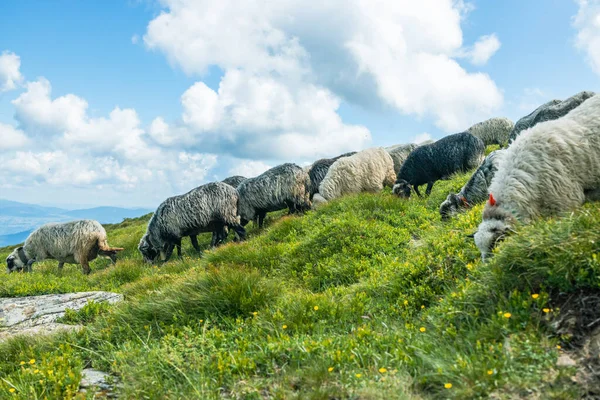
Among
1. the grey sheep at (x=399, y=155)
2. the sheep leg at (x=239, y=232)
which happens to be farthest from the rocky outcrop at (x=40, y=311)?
the grey sheep at (x=399, y=155)

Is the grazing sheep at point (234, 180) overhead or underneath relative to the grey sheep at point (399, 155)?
underneath

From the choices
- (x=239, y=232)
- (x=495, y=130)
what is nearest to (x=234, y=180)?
(x=239, y=232)

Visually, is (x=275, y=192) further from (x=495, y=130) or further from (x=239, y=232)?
(x=495, y=130)

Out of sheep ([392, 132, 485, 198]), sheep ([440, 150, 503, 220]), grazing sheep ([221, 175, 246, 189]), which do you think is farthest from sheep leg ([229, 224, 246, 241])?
sheep ([440, 150, 503, 220])

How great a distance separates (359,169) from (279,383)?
12.3 metres

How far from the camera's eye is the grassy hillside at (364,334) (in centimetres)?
303

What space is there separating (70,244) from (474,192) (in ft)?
46.8

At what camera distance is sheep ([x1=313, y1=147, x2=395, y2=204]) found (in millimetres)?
14789

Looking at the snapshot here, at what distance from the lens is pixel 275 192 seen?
49.9 ft

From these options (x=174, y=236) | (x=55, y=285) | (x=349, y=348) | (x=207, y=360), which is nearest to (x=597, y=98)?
(x=349, y=348)

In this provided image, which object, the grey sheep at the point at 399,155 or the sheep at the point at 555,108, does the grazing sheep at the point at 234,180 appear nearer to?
the grey sheep at the point at 399,155

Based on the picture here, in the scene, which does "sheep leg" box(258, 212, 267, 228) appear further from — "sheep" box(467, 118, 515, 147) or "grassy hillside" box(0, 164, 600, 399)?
"sheep" box(467, 118, 515, 147)

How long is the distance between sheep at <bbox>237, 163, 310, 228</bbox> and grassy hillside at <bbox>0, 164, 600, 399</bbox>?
8481 mm

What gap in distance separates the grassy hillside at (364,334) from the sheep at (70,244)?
10.1 m
